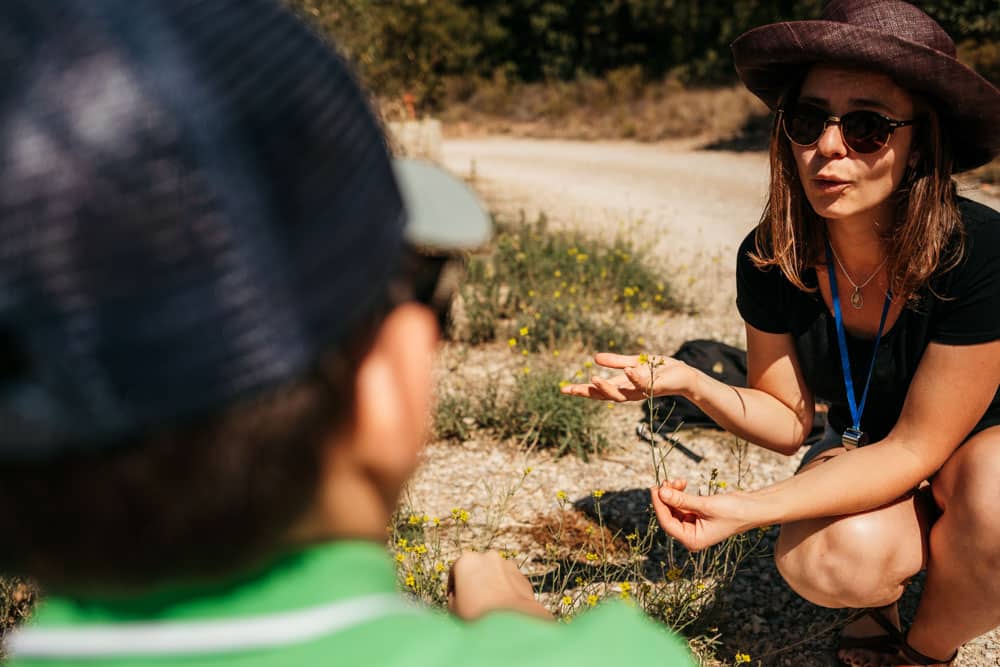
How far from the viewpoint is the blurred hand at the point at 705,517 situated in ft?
6.10

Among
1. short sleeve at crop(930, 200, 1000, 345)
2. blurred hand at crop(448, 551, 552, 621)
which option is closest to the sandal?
short sleeve at crop(930, 200, 1000, 345)

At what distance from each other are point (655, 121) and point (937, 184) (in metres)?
14.9

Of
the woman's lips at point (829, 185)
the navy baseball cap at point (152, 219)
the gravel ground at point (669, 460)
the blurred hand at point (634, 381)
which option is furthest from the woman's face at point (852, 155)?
the navy baseball cap at point (152, 219)

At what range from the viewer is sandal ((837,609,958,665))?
2.13 m

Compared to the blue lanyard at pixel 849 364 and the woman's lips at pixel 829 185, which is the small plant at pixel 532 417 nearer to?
the blue lanyard at pixel 849 364

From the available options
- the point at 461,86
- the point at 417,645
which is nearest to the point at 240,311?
the point at 417,645

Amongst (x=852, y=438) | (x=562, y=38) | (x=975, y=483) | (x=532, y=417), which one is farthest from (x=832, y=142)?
(x=562, y=38)

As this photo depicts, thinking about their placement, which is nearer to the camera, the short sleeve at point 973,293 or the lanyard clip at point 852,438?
the short sleeve at point 973,293

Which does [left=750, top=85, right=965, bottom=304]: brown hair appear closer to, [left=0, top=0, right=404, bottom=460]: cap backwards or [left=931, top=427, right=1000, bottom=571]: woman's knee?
[left=931, top=427, right=1000, bottom=571]: woman's knee

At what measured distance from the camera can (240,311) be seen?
0.60 metres

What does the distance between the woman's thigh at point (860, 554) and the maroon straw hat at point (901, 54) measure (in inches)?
35.6

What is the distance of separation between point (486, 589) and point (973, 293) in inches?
57.1

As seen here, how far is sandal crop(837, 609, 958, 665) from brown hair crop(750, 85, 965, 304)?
0.83 m

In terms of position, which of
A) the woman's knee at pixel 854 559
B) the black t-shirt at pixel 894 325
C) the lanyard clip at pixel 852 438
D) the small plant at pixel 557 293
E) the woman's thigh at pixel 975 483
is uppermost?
the black t-shirt at pixel 894 325
